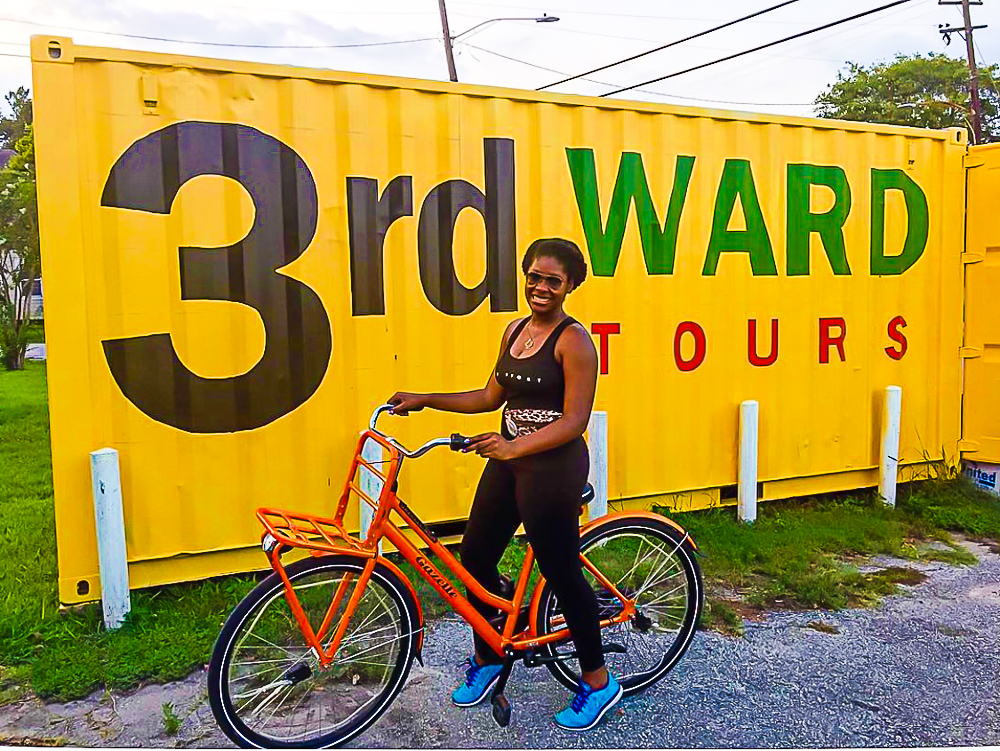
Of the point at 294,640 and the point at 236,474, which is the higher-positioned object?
the point at 236,474

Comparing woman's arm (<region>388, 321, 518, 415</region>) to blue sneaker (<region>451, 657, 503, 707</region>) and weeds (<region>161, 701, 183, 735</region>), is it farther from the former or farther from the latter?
weeds (<region>161, 701, 183, 735</region>)

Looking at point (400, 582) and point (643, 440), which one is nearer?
point (400, 582)

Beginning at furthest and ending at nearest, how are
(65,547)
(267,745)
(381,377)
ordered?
(381,377), (65,547), (267,745)

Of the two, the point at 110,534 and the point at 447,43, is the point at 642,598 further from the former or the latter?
the point at 447,43

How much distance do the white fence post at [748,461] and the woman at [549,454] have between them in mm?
2718

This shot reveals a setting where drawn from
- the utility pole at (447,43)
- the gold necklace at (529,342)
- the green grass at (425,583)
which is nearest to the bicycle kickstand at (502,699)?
the green grass at (425,583)

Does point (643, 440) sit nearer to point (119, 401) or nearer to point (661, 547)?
point (661, 547)

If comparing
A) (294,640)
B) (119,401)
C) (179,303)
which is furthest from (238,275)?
(294,640)

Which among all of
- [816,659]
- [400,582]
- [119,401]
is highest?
[119,401]

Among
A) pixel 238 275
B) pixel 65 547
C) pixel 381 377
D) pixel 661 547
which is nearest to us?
pixel 661 547

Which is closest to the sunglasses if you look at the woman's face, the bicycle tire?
the woman's face

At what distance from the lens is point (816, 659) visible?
3.70m

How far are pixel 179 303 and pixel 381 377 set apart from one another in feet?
3.67

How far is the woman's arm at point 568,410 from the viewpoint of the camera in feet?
9.09
